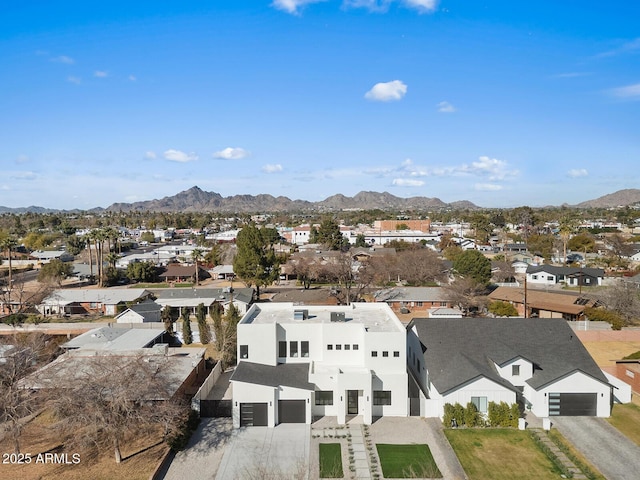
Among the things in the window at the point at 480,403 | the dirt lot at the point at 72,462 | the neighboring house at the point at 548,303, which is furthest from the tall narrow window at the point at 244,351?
the neighboring house at the point at 548,303

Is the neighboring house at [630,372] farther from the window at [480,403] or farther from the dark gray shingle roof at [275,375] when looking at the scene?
the dark gray shingle roof at [275,375]

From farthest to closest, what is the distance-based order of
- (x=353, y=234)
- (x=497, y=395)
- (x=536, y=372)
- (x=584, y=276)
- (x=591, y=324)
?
1. (x=353, y=234)
2. (x=584, y=276)
3. (x=591, y=324)
4. (x=536, y=372)
5. (x=497, y=395)

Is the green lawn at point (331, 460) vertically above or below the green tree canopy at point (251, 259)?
below

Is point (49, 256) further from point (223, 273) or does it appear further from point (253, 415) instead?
point (253, 415)

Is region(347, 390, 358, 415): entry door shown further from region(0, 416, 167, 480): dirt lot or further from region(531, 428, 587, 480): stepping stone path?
region(0, 416, 167, 480): dirt lot

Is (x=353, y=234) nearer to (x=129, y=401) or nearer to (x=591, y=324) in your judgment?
(x=591, y=324)

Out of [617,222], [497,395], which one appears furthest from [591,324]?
[617,222]
